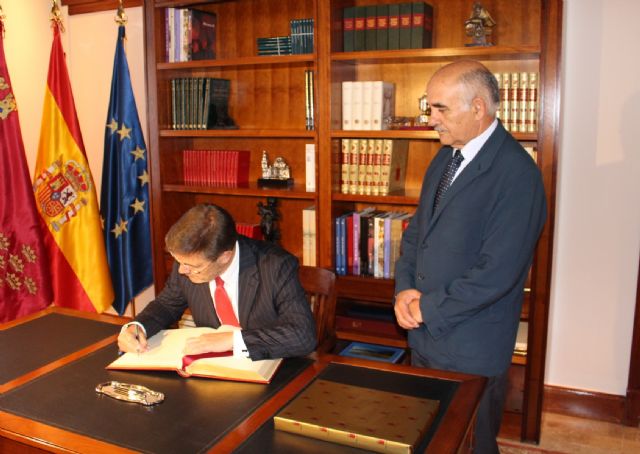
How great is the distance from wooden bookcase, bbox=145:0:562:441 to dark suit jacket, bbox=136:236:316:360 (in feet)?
3.59

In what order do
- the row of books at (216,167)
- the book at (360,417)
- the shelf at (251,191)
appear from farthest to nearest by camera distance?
the row of books at (216,167), the shelf at (251,191), the book at (360,417)

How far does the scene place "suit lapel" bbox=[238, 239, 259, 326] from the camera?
1981mm

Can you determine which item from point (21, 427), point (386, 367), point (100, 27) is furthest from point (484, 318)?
point (100, 27)

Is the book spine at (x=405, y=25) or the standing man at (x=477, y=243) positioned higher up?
the book spine at (x=405, y=25)

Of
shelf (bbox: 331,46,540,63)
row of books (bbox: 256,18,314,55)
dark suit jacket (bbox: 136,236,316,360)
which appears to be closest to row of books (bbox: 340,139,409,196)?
shelf (bbox: 331,46,540,63)

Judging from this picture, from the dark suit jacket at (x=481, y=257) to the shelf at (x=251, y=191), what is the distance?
115 cm

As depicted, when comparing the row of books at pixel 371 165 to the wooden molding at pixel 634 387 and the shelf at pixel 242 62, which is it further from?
the wooden molding at pixel 634 387

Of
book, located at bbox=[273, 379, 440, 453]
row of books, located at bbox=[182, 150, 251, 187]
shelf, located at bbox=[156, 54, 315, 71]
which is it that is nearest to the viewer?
book, located at bbox=[273, 379, 440, 453]

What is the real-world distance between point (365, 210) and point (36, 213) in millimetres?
1753

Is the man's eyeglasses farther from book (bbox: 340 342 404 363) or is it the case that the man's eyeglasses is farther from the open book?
book (bbox: 340 342 404 363)

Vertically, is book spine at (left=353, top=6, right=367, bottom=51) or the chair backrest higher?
book spine at (left=353, top=6, right=367, bottom=51)

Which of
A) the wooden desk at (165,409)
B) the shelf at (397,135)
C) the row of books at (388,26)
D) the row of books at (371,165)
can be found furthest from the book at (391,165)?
the wooden desk at (165,409)

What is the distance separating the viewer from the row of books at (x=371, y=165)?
3.05 m

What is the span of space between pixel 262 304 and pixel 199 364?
35 cm
